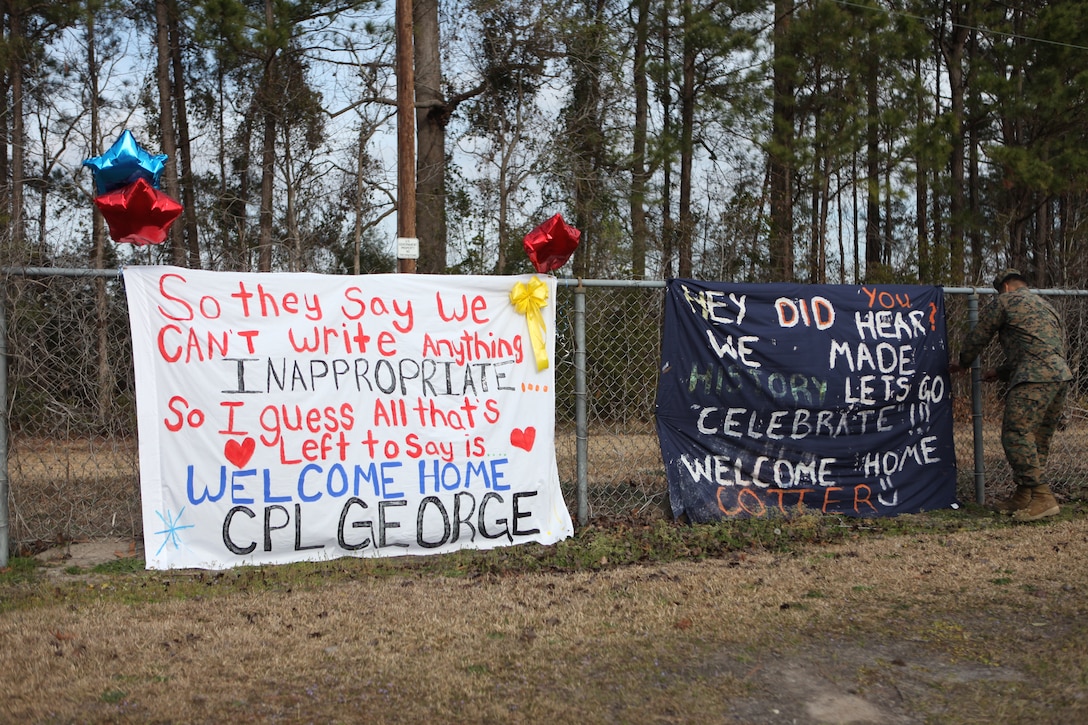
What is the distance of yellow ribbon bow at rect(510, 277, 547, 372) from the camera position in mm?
5938

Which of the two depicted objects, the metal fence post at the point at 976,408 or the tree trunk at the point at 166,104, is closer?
the metal fence post at the point at 976,408

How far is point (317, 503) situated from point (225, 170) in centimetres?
1709

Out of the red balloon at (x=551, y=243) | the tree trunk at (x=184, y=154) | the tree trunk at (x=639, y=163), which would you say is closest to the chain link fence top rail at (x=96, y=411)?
the red balloon at (x=551, y=243)

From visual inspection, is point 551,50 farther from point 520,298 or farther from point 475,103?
Result: point 520,298

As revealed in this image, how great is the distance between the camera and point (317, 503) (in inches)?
213

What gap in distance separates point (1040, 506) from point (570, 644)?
427cm

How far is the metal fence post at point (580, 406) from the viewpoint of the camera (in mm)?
5969

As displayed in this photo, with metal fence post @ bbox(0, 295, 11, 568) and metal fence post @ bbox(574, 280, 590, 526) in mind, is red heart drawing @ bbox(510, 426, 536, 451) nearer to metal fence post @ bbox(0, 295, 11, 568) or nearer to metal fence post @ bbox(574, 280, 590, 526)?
metal fence post @ bbox(574, 280, 590, 526)

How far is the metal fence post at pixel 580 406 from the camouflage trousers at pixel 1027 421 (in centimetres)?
305

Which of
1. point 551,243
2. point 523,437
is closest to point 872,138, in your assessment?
point 551,243

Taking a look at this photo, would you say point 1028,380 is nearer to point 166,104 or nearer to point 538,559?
point 538,559

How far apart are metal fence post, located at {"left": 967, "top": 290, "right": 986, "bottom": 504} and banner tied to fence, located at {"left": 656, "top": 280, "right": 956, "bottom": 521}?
19cm

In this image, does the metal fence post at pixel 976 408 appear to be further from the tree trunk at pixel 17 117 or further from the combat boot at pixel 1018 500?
the tree trunk at pixel 17 117

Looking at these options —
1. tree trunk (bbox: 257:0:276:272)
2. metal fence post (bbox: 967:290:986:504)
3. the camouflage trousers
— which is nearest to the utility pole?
metal fence post (bbox: 967:290:986:504)
